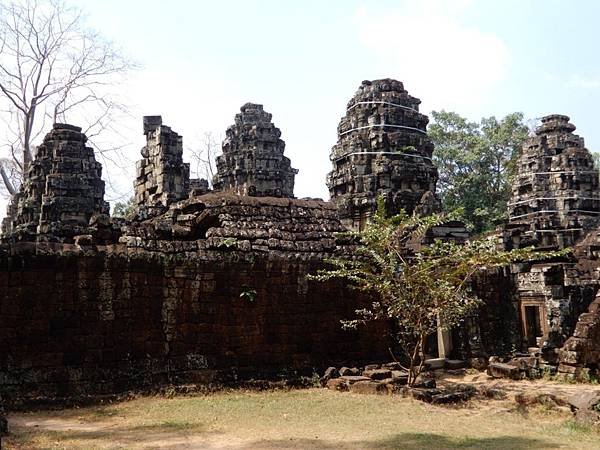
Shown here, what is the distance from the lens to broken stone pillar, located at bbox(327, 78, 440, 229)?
1775 centimetres

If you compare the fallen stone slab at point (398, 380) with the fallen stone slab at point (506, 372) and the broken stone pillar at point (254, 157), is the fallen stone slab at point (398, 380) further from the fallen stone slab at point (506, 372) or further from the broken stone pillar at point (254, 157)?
the broken stone pillar at point (254, 157)

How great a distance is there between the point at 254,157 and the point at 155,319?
1643cm

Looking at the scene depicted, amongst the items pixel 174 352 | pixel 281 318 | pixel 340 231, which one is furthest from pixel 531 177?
pixel 174 352

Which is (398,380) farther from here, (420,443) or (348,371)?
(420,443)

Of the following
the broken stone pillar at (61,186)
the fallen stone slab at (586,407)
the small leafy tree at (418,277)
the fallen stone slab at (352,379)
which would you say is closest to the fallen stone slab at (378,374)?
the fallen stone slab at (352,379)

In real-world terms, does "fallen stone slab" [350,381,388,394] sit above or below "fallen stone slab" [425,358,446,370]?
below

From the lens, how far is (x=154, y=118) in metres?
20.9

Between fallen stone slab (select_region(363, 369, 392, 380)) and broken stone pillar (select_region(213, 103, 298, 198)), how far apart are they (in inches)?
590

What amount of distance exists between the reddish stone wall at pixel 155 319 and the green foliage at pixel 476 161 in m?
29.1

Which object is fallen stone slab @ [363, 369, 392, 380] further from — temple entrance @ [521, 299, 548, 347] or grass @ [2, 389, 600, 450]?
temple entrance @ [521, 299, 548, 347]

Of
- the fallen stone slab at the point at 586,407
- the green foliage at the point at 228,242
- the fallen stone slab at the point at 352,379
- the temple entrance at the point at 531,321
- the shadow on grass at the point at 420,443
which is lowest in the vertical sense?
the shadow on grass at the point at 420,443

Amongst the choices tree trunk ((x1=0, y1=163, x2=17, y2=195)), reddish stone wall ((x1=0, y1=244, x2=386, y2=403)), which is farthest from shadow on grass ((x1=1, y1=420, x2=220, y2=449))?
tree trunk ((x1=0, y1=163, x2=17, y2=195))

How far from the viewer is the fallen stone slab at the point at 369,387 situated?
366 inches

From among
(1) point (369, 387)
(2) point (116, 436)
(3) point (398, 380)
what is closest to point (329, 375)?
(1) point (369, 387)
